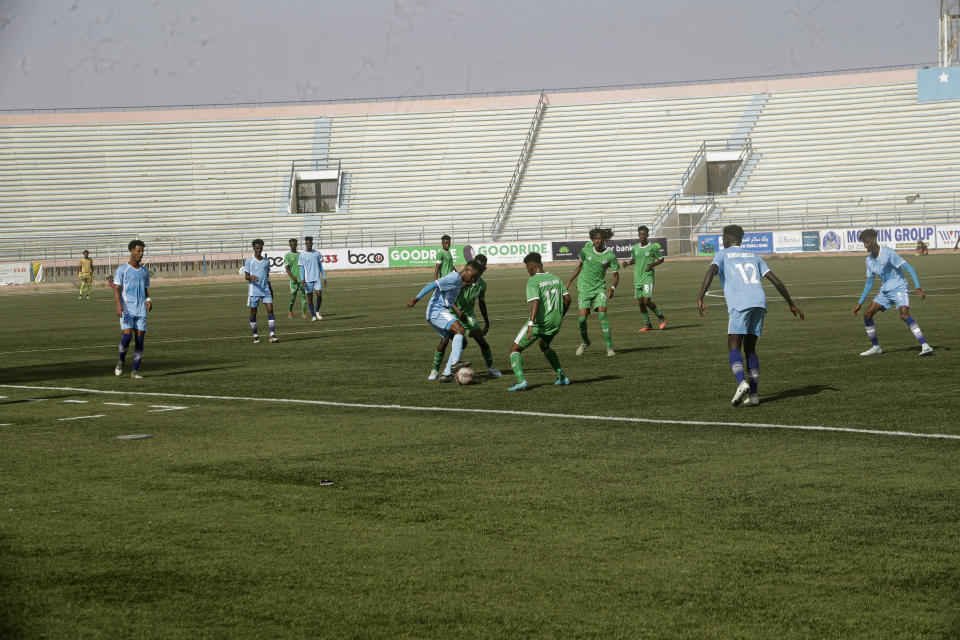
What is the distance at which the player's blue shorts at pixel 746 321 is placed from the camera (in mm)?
12688

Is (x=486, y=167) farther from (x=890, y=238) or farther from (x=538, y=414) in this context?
(x=538, y=414)

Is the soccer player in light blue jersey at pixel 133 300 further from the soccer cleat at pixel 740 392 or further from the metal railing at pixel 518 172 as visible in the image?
the metal railing at pixel 518 172

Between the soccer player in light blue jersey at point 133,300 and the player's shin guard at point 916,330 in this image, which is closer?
the player's shin guard at point 916,330

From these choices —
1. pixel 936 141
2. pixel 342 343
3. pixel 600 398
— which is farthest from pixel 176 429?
pixel 936 141

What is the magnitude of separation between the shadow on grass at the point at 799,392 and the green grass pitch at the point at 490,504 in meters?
0.10

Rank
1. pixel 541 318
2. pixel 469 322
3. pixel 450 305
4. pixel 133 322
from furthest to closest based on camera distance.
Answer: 1. pixel 133 322
2. pixel 469 322
3. pixel 450 305
4. pixel 541 318

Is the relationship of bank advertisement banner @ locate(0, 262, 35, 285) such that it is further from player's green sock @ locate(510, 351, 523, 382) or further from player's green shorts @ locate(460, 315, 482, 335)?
player's green sock @ locate(510, 351, 523, 382)

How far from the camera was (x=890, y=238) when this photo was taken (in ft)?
195

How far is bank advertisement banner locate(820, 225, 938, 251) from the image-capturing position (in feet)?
194

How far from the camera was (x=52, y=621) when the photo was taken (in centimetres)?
563

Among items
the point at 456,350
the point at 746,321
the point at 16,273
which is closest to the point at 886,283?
the point at 746,321

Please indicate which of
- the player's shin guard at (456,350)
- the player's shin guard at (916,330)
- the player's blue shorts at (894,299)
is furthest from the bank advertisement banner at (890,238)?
the player's shin guard at (456,350)

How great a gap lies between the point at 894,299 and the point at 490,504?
1168cm

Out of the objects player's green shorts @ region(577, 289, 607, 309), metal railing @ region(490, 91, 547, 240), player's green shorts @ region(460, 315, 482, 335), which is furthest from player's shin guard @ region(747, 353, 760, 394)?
metal railing @ region(490, 91, 547, 240)
